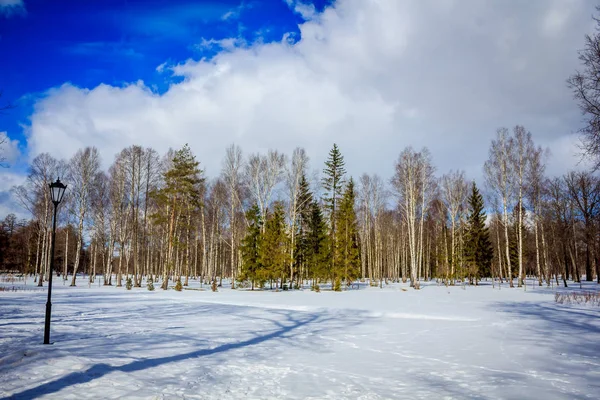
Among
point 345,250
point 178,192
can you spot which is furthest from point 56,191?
Answer: point 345,250

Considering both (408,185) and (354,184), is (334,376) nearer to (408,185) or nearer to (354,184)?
(408,185)

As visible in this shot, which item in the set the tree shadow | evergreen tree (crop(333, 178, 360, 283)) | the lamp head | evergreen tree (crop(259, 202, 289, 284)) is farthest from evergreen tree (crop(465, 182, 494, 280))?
the lamp head

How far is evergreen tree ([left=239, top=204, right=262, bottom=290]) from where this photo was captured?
29688 mm

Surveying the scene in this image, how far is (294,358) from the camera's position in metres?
6.89

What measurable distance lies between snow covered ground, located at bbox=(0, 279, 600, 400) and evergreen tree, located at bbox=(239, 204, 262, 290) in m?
17.8

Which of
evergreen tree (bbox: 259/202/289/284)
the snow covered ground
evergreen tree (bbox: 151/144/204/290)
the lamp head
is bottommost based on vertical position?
the snow covered ground

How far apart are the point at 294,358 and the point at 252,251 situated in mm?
24045

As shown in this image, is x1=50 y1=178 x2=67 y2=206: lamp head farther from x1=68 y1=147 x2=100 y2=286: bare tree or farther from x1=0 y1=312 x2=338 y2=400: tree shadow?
x1=68 y1=147 x2=100 y2=286: bare tree

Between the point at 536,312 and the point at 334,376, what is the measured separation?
11987 millimetres

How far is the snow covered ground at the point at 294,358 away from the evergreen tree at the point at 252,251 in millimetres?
17754

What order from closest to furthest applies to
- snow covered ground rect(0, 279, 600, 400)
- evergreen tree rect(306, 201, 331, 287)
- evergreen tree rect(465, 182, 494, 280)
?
1. snow covered ground rect(0, 279, 600, 400)
2. evergreen tree rect(306, 201, 331, 287)
3. evergreen tree rect(465, 182, 494, 280)

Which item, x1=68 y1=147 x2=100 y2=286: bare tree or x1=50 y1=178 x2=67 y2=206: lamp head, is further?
x1=68 y1=147 x2=100 y2=286: bare tree

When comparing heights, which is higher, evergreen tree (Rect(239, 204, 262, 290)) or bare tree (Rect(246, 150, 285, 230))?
bare tree (Rect(246, 150, 285, 230))

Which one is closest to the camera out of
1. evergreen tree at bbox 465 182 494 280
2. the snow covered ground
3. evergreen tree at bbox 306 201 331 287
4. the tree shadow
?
the tree shadow
